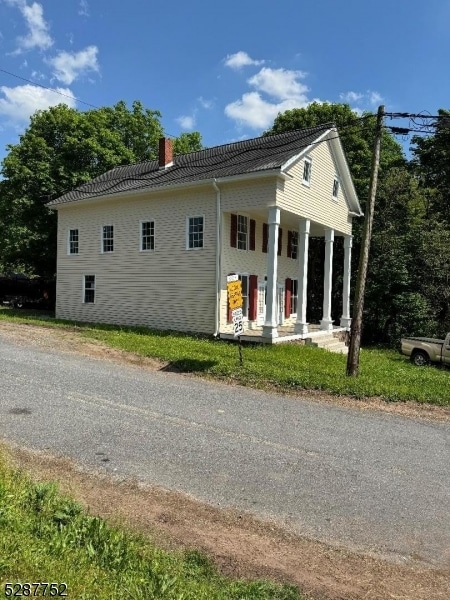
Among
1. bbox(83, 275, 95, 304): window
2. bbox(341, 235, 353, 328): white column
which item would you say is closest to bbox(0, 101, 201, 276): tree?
bbox(83, 275, 95, 304): window

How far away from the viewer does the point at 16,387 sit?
9.18 metres

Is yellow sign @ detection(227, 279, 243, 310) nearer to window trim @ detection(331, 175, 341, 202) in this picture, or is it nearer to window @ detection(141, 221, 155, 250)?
window @ detection(141, 221, 155, 250)

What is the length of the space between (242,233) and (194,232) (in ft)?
6.33

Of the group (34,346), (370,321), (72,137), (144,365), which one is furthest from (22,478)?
(72,137)

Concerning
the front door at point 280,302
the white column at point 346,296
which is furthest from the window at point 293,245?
the white column at point 346,296

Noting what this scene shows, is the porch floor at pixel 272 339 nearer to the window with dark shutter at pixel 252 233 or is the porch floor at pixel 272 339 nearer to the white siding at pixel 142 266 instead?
the white siding at pixel 142 266

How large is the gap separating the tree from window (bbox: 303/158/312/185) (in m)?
15.0

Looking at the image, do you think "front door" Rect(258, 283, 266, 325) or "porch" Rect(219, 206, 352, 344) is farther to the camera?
"front door" Rect(258, 283, 266, 325)

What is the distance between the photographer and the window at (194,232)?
58.3 feet

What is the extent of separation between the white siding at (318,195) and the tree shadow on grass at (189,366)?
6.43 m

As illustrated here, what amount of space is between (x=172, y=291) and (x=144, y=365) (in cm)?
631

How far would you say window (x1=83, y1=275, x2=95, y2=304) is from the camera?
21.5 meters

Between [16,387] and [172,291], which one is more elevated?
[172,291]

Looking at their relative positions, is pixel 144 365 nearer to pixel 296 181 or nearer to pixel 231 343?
pixel 231 343
